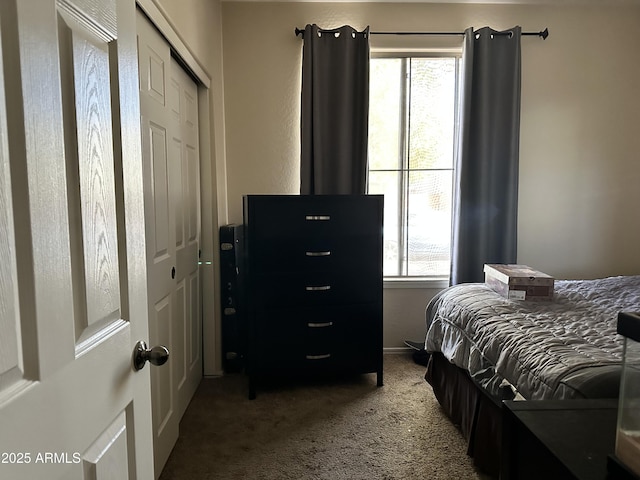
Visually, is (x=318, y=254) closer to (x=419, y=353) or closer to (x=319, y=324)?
(x=319, y=324)

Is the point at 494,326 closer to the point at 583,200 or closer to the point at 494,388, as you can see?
the point at 494,388

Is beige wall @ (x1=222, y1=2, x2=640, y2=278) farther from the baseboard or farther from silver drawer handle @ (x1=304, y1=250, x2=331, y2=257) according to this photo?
the baseboard

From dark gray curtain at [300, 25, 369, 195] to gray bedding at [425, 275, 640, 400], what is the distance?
1.13 m

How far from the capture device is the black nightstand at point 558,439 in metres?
0.75

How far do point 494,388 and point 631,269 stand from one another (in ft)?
7.73

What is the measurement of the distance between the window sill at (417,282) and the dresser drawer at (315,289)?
613 mm

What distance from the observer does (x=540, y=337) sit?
1532 millimetres

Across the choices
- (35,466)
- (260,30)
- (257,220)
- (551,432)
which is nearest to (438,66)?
(260,30)

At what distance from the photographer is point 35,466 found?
0.57 metres

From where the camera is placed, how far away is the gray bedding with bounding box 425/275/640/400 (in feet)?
4.14

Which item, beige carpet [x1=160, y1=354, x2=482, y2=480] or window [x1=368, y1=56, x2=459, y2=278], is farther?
window [x1=368, y1=56, x2=459, y2=278]

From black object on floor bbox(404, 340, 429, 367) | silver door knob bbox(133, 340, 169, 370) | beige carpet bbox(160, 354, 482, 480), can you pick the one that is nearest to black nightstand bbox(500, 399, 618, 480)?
silver door knob bbox(133, 340, 169, 370)

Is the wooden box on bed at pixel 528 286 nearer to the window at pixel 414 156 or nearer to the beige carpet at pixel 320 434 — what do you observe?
the beige carpet at pixel 320 434

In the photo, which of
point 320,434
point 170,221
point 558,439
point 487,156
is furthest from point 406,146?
point 558,439
